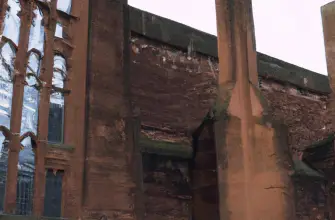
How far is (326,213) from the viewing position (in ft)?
33.9

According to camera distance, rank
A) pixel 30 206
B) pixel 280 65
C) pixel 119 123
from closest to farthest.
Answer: pixel 30 206 → pixel 119 123 → pixel 280 65

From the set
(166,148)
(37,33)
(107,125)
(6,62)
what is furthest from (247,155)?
(6,62)

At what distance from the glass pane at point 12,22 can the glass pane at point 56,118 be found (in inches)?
29.2

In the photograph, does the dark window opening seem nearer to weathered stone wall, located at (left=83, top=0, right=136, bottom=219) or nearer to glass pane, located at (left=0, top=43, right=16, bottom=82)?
weathered stone wall, located at (left=83, top=0, right=136, bottom=219)

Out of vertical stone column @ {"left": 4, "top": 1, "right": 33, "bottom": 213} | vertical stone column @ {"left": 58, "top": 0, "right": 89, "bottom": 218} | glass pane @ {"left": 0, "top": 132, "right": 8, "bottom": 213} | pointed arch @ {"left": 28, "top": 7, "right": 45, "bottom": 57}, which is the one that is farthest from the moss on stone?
pointed arch @ {"left": 28, "top": 7, "right": 45, "bottom": 57}

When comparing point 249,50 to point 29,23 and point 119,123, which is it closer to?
point 119,123

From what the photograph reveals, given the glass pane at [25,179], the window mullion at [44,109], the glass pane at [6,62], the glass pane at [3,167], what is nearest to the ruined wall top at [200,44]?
the window mullion at [44,109]

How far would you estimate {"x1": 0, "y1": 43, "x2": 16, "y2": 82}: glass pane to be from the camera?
5.03 m

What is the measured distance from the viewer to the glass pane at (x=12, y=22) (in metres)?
5.15

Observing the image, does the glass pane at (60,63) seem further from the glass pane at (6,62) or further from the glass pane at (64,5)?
the glass pane at (64,5)

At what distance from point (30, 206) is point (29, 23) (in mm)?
1995

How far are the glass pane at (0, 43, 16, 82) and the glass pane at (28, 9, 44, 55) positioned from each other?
0.78 feet

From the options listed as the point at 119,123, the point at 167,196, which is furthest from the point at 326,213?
the point at 119,123

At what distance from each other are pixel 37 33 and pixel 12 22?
0.30m
